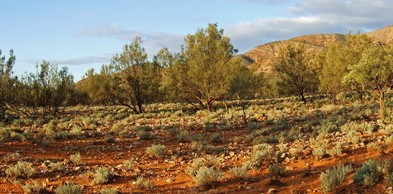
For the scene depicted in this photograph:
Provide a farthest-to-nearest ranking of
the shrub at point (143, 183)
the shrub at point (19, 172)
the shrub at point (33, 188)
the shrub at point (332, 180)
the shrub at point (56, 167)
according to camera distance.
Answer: the shrub at point (56, 167) < the shrub at point (19, 172) < the shrub at point (143, 183) < the shrub at point (33, 188) < the shrub at point (332, 180)

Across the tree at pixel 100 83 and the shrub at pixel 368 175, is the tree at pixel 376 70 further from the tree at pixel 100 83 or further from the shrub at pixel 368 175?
the tree at pixel 100 83

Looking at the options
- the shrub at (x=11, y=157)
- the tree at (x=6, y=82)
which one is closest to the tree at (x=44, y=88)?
the tree at (x=6, y=82)

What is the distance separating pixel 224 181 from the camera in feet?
38.4

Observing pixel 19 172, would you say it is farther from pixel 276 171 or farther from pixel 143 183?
pixel 276 171

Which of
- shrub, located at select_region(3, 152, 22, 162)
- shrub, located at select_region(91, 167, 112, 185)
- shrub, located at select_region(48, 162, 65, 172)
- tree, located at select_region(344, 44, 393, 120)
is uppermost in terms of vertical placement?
tree, located at select_region(344, 44, 393, 120)

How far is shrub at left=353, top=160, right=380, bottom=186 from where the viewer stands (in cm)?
920

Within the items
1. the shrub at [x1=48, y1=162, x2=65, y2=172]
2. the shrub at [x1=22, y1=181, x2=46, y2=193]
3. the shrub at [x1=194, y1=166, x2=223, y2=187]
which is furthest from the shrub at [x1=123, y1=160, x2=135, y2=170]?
the shrub at [x1=194, y1=166, x2=223, y2=187]

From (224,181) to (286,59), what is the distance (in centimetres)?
3561

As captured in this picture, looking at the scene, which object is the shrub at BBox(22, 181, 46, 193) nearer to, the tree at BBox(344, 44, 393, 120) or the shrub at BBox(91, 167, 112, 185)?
the shrub at BBox(91, 167, 112, 185)

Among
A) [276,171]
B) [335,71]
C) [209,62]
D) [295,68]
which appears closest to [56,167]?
[276,171]

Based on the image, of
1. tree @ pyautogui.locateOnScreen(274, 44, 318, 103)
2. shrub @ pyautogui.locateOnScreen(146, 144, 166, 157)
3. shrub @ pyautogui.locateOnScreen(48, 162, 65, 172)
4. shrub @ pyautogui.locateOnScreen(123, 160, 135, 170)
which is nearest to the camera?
shrub @ pyautogui.locateOnScreen(48, 162, 65, 172)

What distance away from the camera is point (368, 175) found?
9.38 meters

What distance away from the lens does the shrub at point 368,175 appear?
9203 mm

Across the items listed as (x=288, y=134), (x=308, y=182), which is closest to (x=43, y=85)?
(x=288, y=134)
